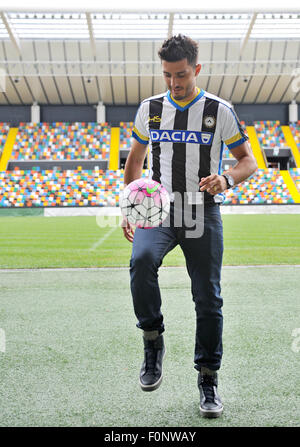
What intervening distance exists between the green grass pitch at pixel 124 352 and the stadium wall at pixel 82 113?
30201 millimetres

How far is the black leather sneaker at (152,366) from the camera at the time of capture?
273 cm

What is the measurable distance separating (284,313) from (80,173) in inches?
1128

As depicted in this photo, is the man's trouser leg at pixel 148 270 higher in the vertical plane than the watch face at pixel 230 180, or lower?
lower

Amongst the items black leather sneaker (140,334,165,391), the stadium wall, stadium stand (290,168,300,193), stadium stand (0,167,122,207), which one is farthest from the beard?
the stadium wall

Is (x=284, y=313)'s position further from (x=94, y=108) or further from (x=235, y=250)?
(x=94, y=108)

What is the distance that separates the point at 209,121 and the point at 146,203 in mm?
578

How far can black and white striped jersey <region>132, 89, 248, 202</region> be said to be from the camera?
9.03 ft

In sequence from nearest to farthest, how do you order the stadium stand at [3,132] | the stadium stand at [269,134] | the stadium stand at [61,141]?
the stadium stand at [61,141] → the stadium stand at [3,132] → the stadium stand at [269,134]

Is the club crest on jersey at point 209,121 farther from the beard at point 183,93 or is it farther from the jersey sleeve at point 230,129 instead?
the beard at point 183,93

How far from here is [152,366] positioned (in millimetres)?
2816
